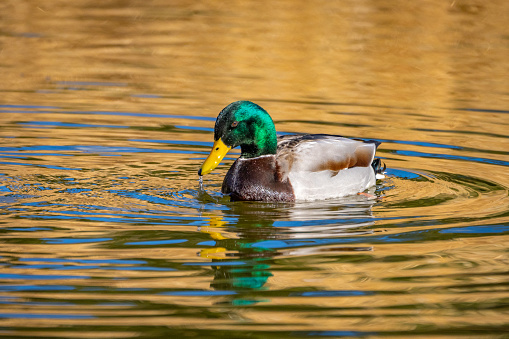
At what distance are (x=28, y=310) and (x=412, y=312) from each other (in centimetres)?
249

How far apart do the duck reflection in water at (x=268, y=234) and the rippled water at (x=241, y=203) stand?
27 millimetres

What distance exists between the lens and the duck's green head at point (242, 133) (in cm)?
928

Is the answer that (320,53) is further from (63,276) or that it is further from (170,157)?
(63,276)

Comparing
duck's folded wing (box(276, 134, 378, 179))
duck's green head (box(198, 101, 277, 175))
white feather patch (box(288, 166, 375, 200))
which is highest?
duck's green head (box(198, 101, 277, 175))

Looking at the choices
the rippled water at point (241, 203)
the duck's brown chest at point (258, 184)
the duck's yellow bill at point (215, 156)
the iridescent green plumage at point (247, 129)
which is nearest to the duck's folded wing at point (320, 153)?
the duck's brown chest at point (258, 184)

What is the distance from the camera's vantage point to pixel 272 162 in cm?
945

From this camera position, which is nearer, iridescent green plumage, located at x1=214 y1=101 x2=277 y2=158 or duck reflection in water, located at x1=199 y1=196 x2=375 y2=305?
duck reflection in water, located at x1=199 y1=196 x2=375 y2=305

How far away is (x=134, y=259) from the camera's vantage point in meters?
7.18

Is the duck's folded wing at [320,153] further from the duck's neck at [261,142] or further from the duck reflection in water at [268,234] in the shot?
the duck reflection in water at [268,234]

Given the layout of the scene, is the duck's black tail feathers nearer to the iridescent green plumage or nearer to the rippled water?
the rippled water

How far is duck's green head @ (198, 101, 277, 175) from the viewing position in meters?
9.28

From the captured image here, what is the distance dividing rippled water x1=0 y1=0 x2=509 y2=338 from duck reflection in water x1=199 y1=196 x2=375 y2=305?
0.09ft

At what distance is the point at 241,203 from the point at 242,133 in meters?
0.71

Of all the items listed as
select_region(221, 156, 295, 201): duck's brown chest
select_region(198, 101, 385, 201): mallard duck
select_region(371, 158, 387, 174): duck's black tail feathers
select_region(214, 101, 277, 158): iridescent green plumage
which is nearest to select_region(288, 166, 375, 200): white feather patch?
select_region(198, 101, 385, 201): mallard duck
